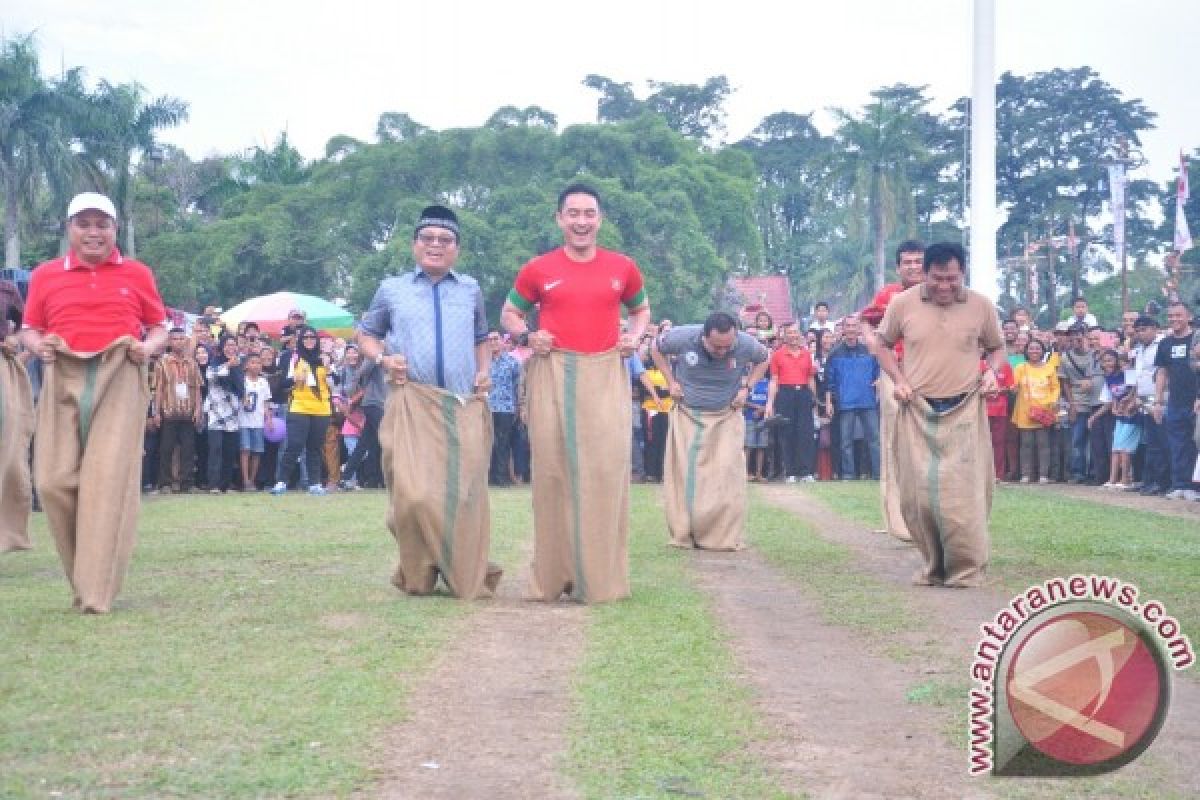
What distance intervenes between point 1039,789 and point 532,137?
5096cm

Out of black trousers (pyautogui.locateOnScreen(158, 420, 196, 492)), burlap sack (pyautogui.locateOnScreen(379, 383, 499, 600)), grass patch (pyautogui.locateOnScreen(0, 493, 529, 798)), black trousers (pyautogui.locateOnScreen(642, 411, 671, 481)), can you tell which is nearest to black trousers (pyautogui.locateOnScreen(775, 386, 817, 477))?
black trousers (pyautogui.locateOnScreen(642, 411, 671, 481))

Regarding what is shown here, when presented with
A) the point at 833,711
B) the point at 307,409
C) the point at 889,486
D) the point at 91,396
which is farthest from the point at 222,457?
the point at 833,711

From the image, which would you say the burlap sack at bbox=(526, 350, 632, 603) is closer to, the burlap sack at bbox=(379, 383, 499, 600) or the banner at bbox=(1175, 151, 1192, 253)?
the burlap sack at bbox=(379, 383, 499, 600)

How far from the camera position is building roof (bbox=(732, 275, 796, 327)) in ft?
250

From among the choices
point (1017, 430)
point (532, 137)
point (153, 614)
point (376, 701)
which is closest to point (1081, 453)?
point (1017, 430)

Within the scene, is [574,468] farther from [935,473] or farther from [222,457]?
[222,457]

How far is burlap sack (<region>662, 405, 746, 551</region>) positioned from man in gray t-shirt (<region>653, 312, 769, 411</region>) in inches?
4.8

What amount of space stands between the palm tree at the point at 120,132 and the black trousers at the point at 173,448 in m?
37.8

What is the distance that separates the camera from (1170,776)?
604 cm

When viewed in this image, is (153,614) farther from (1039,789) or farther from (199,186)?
(199,186)

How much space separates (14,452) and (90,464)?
112 inches

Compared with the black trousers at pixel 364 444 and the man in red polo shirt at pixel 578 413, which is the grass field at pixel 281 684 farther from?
the black trousers at pixel 364 444

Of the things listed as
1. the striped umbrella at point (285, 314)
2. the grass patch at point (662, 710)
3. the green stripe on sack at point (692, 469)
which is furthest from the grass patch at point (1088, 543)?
the striped umbrella at point (285, 314)

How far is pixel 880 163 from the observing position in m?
80.6
